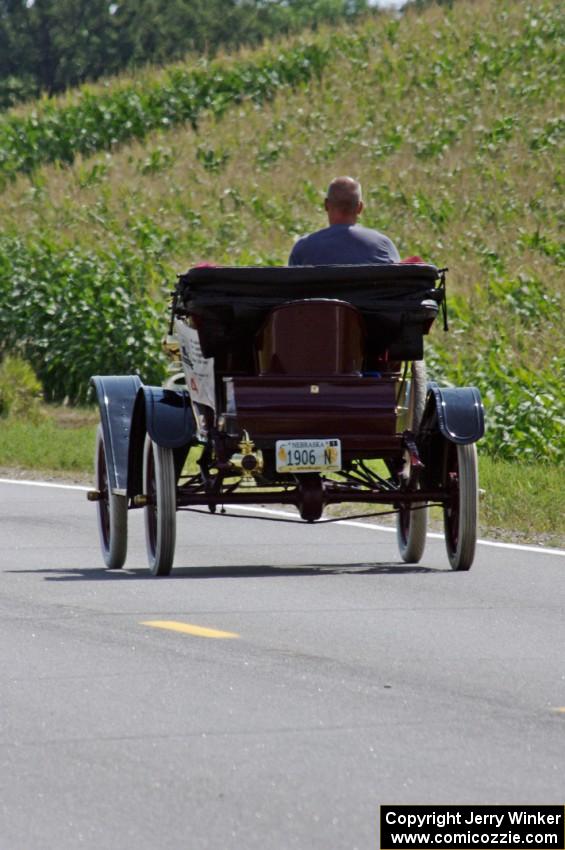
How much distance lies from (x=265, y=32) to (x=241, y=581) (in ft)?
267

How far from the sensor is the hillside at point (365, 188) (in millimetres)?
26859

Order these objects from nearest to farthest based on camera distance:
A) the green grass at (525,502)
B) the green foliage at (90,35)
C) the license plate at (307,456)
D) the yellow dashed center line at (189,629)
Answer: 1. the yellow dashed center line at (189,629)
2. the license plate at (307,456)
3. the green grass at (525,502)
4. the green foliage at (90,35)

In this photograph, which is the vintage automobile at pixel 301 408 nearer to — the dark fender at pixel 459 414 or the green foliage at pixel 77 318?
the dark fender at pixel 459 414

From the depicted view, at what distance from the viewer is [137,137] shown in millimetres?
44656

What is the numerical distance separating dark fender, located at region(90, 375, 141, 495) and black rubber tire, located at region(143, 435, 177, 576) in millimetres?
257

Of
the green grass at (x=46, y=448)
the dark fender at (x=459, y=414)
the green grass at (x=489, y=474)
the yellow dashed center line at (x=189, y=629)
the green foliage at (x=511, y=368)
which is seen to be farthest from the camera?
the green foliage at (x=511, y=368)

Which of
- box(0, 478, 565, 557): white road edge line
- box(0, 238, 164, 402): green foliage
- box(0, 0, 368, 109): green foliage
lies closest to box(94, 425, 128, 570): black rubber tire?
box(0, 478, 565, 557): white road edge line

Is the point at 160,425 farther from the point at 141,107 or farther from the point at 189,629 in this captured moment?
the point at 141,107

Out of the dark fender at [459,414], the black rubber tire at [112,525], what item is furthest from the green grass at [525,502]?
the black rubber tire at [112,525]

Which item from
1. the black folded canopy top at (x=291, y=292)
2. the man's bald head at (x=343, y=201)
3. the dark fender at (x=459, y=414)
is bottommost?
the dark fender at (x=459, y=414)

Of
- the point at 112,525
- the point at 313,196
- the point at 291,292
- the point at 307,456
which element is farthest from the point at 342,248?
the point at 313,196

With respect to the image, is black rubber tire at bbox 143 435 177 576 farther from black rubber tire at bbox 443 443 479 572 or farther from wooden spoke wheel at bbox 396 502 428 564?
black rubber tire at bbox 443 443 479 572

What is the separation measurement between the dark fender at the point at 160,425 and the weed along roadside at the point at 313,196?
132 inches

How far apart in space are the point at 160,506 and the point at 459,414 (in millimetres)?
1801
